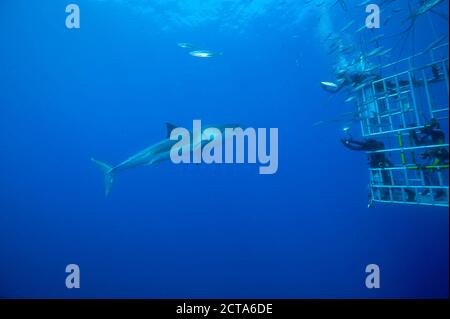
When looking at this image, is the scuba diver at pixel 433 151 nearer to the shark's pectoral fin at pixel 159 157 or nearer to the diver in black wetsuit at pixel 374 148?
the diver in black wetsuit at pixel 374 148

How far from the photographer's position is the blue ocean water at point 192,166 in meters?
14.7

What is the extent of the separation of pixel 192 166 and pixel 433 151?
21.1 metres

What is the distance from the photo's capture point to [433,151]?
175 inches

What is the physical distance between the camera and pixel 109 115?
29.8m

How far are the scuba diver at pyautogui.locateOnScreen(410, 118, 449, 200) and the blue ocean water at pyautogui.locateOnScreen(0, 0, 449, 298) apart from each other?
692 centimetres

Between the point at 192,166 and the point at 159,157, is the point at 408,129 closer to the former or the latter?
the point at 159,157

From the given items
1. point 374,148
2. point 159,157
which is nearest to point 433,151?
point 374,148

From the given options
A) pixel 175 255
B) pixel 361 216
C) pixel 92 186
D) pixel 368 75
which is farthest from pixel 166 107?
pixel 368 75

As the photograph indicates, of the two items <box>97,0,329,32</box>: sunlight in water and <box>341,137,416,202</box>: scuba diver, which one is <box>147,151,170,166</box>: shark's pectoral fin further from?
<box>97,0,329,32</box>: sunlight in water

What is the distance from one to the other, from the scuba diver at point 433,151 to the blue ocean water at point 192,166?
692 cm

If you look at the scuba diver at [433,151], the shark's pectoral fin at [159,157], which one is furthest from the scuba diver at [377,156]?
the shark's pectoral fin at [159,157]

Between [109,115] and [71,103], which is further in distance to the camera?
[109,115]
